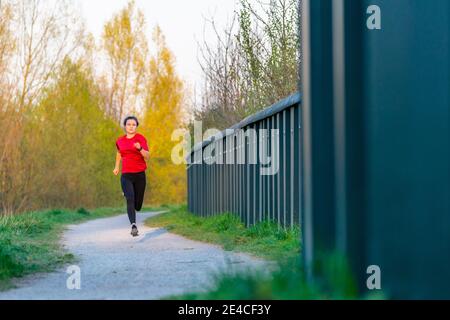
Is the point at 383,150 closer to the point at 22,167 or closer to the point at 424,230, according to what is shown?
the point at 424,230

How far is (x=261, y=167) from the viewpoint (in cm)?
1144

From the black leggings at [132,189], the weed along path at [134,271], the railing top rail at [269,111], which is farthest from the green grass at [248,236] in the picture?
the railing top rail at [269,111]

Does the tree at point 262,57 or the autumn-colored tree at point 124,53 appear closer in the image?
the tree at point 262,57

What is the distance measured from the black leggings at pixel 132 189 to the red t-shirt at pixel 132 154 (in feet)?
0.30

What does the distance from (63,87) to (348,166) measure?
23.3 meters

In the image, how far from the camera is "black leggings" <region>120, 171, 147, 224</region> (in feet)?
36.7

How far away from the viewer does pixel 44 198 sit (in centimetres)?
2419

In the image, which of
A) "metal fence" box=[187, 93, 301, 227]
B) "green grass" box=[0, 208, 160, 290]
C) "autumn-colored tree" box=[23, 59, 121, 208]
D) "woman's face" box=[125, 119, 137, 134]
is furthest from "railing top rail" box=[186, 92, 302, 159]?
"autumn-colored tree" box=[23, 59, 121, 208]

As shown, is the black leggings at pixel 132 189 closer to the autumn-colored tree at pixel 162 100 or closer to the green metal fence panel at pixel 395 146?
the green metal fence panel at pixel 395 146

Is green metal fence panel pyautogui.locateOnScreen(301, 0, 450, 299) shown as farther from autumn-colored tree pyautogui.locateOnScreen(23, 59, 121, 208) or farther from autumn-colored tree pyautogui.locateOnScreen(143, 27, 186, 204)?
autumn-colored tree pyautogui.locateOnScreen(143, 27, 186, 204)

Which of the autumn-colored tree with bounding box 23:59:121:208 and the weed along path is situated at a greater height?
the autumn-colored tree with bounding box 23:59:121:208

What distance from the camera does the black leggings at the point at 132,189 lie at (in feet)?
36.7

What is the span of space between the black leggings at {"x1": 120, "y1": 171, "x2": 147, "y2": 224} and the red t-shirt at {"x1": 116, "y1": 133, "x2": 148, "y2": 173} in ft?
0.30
